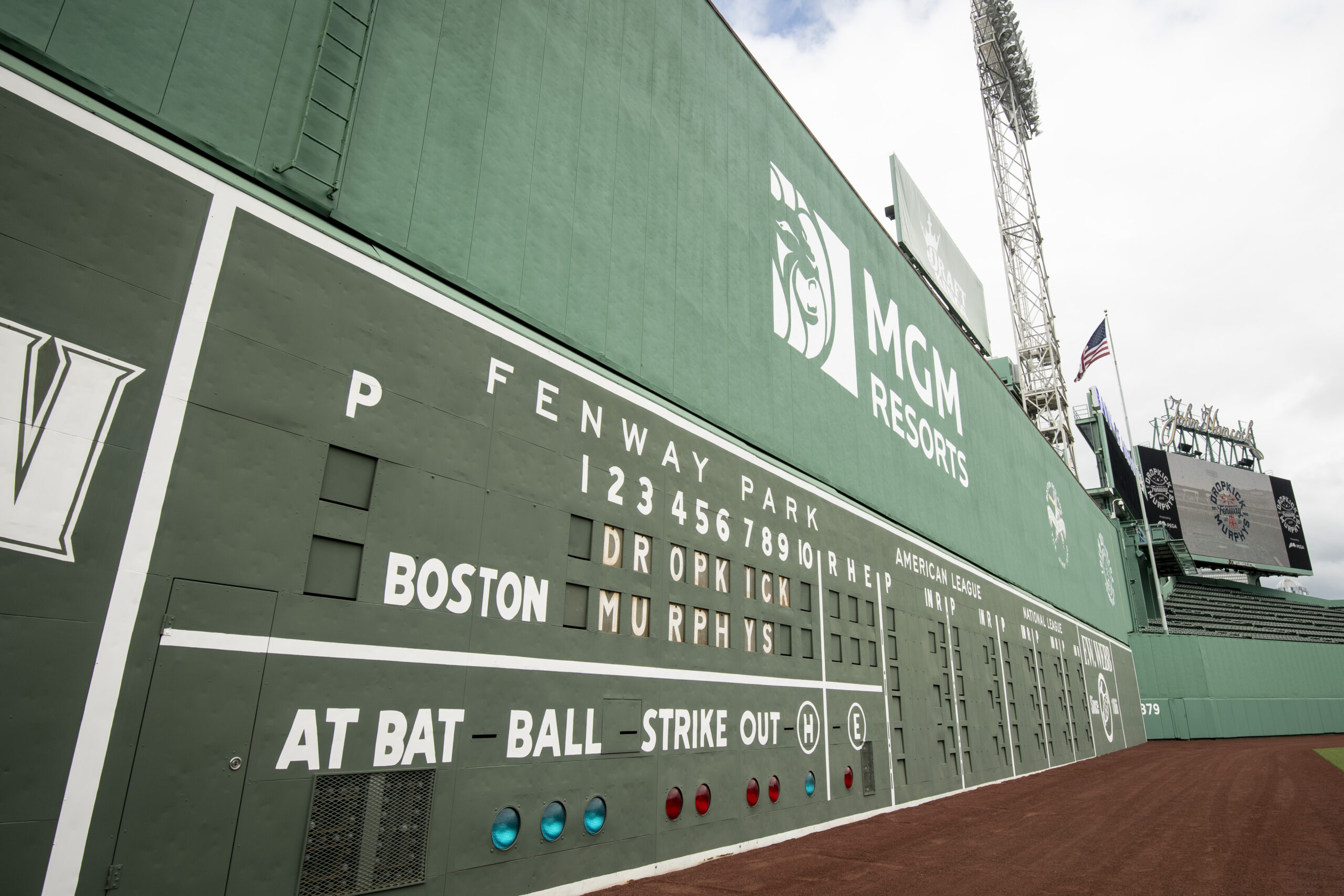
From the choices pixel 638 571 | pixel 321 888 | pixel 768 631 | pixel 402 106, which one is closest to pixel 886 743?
pixel 768 631

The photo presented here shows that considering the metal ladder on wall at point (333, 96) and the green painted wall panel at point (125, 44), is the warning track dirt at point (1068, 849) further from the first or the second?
the green painted wall panel at point (125, 44)

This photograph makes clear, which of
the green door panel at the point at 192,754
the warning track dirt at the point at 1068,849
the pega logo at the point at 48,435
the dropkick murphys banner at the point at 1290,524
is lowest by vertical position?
the warning track dirt at the point at 1068,849

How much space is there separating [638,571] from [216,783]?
3.59m

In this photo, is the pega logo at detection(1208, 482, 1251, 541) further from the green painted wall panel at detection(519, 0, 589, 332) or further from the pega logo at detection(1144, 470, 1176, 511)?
the green painted wall panel at detection(519, 0, 589, 332)

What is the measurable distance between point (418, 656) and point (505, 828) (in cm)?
142

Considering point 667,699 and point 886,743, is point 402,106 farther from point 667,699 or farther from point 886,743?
point 886,743

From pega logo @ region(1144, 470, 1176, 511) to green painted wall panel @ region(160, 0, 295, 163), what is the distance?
53030 mm

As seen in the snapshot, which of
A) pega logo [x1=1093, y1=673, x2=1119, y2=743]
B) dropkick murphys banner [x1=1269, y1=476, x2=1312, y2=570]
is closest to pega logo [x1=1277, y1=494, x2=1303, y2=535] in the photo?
dropkick murphys banner [x1=1269, y1=476, x2=1312, y2=570]

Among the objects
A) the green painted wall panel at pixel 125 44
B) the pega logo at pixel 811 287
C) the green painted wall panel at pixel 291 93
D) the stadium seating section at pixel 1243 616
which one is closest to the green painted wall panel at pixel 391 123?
the green painted wall panel at pixel 291 93

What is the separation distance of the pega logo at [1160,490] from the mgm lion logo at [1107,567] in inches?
603

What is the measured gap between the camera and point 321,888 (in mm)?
3973

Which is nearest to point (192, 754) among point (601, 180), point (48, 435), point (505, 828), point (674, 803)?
point (48, 435)

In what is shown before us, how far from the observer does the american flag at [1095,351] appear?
35.1 meters

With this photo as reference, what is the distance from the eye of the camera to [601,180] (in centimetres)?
737
